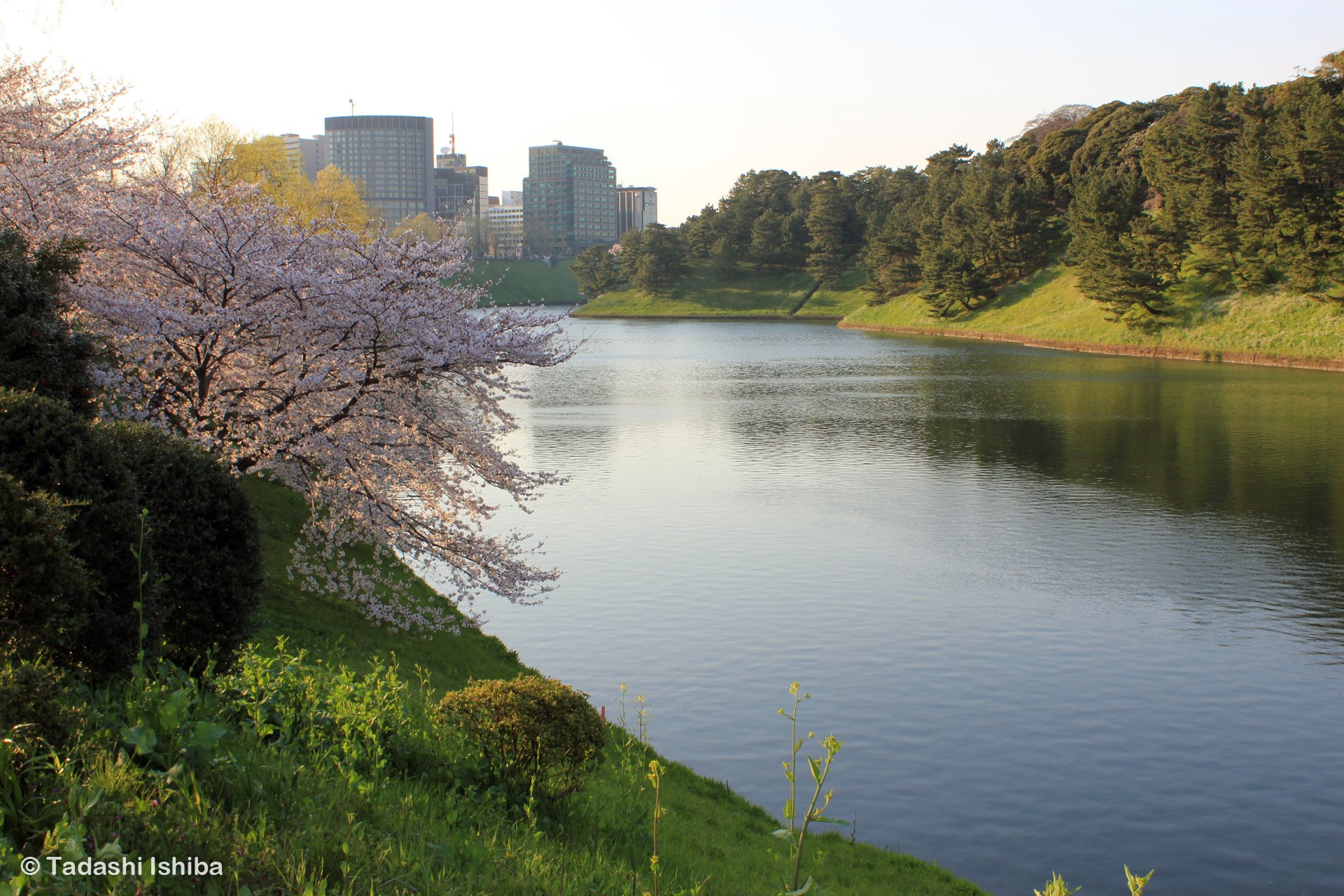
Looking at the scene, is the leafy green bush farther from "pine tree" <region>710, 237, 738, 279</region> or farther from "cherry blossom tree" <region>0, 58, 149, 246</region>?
"pine tree" <region>710, 237, 738, 279</region>

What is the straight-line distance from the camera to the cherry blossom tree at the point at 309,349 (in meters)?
14.1

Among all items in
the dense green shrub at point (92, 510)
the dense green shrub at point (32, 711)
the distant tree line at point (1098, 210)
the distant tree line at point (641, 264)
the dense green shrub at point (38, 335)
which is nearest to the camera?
the dense green shrub at point (32, 711)

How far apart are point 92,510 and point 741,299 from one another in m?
144

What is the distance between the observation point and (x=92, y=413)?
11750 millimetres

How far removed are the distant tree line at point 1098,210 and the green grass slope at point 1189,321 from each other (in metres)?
1.32

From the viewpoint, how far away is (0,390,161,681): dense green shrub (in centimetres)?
715

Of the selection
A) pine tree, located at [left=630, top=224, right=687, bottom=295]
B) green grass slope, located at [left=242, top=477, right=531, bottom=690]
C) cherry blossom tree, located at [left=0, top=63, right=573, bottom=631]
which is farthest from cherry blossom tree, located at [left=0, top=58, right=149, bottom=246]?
pine tree, located at [left=630, top=224, right=687, bottom=295]

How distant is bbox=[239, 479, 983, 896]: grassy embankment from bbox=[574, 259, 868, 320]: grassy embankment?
408ft

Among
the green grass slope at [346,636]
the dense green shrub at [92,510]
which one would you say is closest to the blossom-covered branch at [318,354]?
the green grass slope at [346,636]

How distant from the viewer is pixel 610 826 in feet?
30.4

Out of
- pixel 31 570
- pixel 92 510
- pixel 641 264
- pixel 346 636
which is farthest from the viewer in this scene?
pixel 641 264

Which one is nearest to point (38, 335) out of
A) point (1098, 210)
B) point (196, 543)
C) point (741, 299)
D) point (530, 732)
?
point (196, 543)

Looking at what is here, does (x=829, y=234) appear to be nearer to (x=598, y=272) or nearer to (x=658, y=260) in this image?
(x=658, y=260)

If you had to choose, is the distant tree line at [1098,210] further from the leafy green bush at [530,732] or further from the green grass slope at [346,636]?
the leafy green bush at [530,732]
